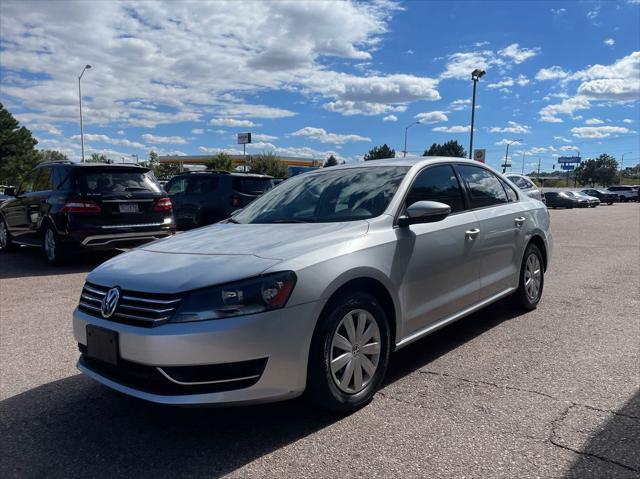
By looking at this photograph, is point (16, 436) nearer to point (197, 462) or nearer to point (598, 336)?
point (197, 462)

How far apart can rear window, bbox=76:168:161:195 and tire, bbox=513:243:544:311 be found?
6.08m

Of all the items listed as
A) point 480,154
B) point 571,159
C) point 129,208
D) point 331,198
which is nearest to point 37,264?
point 129,208

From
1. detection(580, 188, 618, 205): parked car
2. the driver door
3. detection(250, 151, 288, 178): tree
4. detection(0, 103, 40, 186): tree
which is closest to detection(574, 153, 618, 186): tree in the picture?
detection(580, 188, 618, 205): parked car

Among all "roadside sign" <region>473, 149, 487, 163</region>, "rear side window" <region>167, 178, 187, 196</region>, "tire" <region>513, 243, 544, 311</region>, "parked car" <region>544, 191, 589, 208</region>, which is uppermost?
"roadside sign" <region>473, 149, 487, 163</region>

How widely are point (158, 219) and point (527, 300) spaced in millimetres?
5972

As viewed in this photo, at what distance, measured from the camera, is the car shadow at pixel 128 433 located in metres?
2.68

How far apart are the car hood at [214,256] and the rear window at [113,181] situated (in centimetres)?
515

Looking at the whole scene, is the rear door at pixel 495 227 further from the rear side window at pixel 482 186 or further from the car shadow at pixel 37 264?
the car shadow at pixel 37 264

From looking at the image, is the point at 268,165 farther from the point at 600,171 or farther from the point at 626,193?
the point at 600,171

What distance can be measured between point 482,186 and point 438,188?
87cm

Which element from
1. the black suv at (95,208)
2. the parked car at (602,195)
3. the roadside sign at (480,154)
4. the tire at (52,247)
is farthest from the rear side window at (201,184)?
the parked car at (602,195)

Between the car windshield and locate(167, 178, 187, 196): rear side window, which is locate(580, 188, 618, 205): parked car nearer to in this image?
locate(167, 178, 187, 196): rear side window

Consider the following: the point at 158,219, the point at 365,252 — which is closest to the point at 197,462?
the point at 365,252

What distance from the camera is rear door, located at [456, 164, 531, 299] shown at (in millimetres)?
4582
